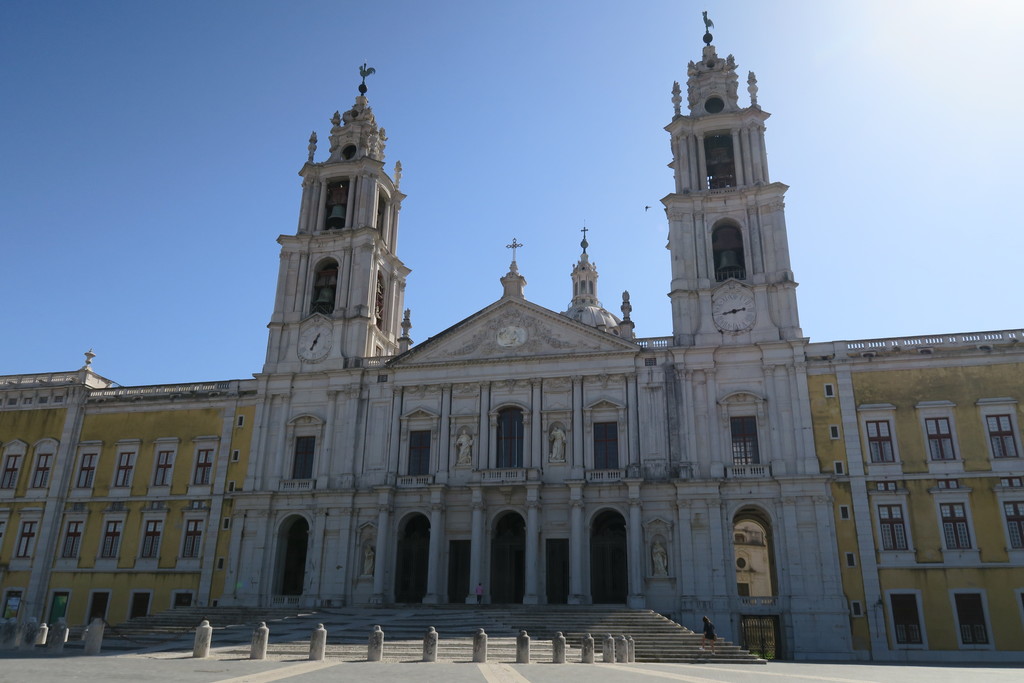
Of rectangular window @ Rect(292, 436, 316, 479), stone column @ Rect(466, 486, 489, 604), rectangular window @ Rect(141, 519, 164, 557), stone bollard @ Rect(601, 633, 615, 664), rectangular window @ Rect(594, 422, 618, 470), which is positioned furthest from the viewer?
rectangular window @ Rect(292, 436, 316, 479)

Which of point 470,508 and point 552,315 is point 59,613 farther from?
point 552,315

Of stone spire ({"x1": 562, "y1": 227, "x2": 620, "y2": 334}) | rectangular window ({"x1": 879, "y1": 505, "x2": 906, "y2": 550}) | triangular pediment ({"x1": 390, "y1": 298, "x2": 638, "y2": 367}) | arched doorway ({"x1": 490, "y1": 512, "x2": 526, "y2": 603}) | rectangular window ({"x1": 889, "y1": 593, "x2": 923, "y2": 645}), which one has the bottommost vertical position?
rectangular window ({"x1": 889, "y1": 593, "x2": 923, "y2": 645})

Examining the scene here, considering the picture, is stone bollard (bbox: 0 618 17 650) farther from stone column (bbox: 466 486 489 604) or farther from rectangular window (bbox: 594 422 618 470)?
rectangular window (bbox: 594 422 618 470)

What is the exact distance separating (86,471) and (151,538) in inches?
223

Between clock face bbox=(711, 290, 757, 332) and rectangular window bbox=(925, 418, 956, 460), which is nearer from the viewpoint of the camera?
rectangular window bbox=(925, 418, 956, 460)

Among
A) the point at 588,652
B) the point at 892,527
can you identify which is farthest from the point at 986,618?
the point at 588,652

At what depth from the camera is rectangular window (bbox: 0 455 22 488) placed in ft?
134

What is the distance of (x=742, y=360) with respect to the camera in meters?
34.9

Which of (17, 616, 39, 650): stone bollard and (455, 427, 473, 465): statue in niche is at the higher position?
(455, 427, 473, 465): statue in niche

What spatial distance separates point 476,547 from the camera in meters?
33.9

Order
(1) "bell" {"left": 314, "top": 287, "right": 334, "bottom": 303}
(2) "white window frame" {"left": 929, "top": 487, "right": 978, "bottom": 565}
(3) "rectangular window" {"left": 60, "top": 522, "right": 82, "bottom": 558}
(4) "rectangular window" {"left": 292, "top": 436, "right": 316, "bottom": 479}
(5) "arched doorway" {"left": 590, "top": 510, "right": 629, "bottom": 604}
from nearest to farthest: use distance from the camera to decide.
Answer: (2) "white window frame" {"left": 929, "top": 487, "right": 978, "bottom": 565}
(5) "arched doorway" {"left": 590, "top": 510, "right": 629, "bottom": 604}
(4) "rectangular window" {"left": 292, "top": 436, "right": 316, "bottom": 479}
(3) "rectangular window" {"left": 60, "top": 522, "right": 82, "bottom": 558}
(1) "bell" {"left": 314, "top": 287, "right": 334, "bottom": 303}

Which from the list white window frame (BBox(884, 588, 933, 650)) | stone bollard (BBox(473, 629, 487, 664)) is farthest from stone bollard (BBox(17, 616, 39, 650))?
white window frame (BBox(884, 588, 933, 650))

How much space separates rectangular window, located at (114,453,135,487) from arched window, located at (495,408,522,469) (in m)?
18.8

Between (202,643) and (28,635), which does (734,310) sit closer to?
(202,643)
